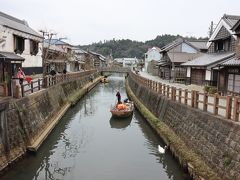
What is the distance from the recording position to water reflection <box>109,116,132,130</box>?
21.0m

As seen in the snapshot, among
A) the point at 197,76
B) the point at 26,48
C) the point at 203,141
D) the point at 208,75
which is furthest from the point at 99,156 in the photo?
the point at 197,76

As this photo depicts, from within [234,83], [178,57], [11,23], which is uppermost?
[11,23]

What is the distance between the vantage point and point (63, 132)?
1848 centimetres

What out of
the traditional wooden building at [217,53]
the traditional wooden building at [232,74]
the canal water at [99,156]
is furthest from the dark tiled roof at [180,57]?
the canal water at [99,156]

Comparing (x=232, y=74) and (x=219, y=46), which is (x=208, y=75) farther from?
(x=232, y=74)

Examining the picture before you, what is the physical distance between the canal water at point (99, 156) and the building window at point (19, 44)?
9.89 meters

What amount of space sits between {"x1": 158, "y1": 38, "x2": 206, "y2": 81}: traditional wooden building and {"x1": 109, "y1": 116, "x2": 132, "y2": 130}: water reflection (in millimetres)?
16841

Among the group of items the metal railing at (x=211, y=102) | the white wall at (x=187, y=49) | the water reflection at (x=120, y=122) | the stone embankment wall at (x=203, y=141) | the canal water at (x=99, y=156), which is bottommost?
the canal water at (x=99, y=156)

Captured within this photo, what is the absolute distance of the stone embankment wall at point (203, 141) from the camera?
9.14 m

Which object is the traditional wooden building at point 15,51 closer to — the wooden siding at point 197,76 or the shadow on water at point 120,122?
the shadow on water at point 120,122

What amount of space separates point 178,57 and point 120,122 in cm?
2241

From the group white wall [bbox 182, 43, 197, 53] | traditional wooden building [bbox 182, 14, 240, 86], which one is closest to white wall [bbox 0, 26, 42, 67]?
traditional wooden building [bbox 182, 14, 240, 86]

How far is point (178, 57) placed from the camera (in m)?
40.8

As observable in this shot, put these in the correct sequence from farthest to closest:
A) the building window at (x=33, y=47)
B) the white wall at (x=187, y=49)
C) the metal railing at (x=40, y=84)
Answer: the white wall at (x=187, y=49)
the building window at (x=33, y=47)
the metal railing at (x=40, y=84)
